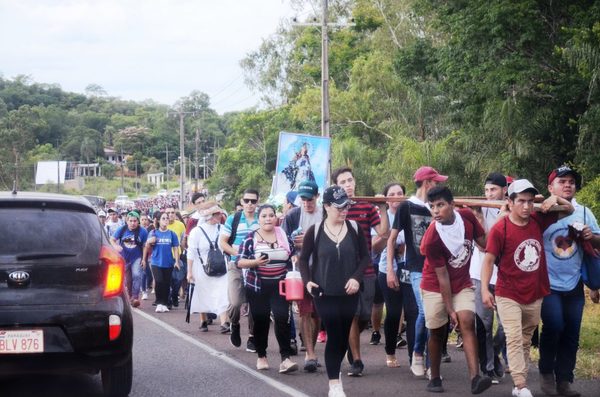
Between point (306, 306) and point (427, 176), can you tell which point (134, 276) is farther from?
point (427, 176)

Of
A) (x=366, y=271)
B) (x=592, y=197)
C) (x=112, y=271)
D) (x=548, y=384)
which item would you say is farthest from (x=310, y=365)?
(x=592, y=197)

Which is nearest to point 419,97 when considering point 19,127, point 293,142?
point 293,142

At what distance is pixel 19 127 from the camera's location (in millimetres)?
128375

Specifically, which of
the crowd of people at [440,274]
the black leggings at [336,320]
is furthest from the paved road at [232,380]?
the black leggings at [336,320]

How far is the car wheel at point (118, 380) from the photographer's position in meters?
8.70

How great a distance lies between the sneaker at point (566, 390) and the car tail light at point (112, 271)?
3.71m

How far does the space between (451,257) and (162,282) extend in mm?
10146

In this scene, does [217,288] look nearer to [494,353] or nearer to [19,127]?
[494,353]

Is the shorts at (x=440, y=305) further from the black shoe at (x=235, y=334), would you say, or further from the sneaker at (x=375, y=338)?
the sneaker at (x=375, y=338)

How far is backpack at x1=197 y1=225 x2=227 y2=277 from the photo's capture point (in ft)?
48.2

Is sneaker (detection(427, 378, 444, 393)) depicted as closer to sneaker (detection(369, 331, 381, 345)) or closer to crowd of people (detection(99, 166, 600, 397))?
crowd of people (detection(99, 166, 600, 397))

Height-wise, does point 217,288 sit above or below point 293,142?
below

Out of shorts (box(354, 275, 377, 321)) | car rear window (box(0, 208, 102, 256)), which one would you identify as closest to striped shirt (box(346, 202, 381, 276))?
shorts (box(354, 275, 377, 321))

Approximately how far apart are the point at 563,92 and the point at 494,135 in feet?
10.6
